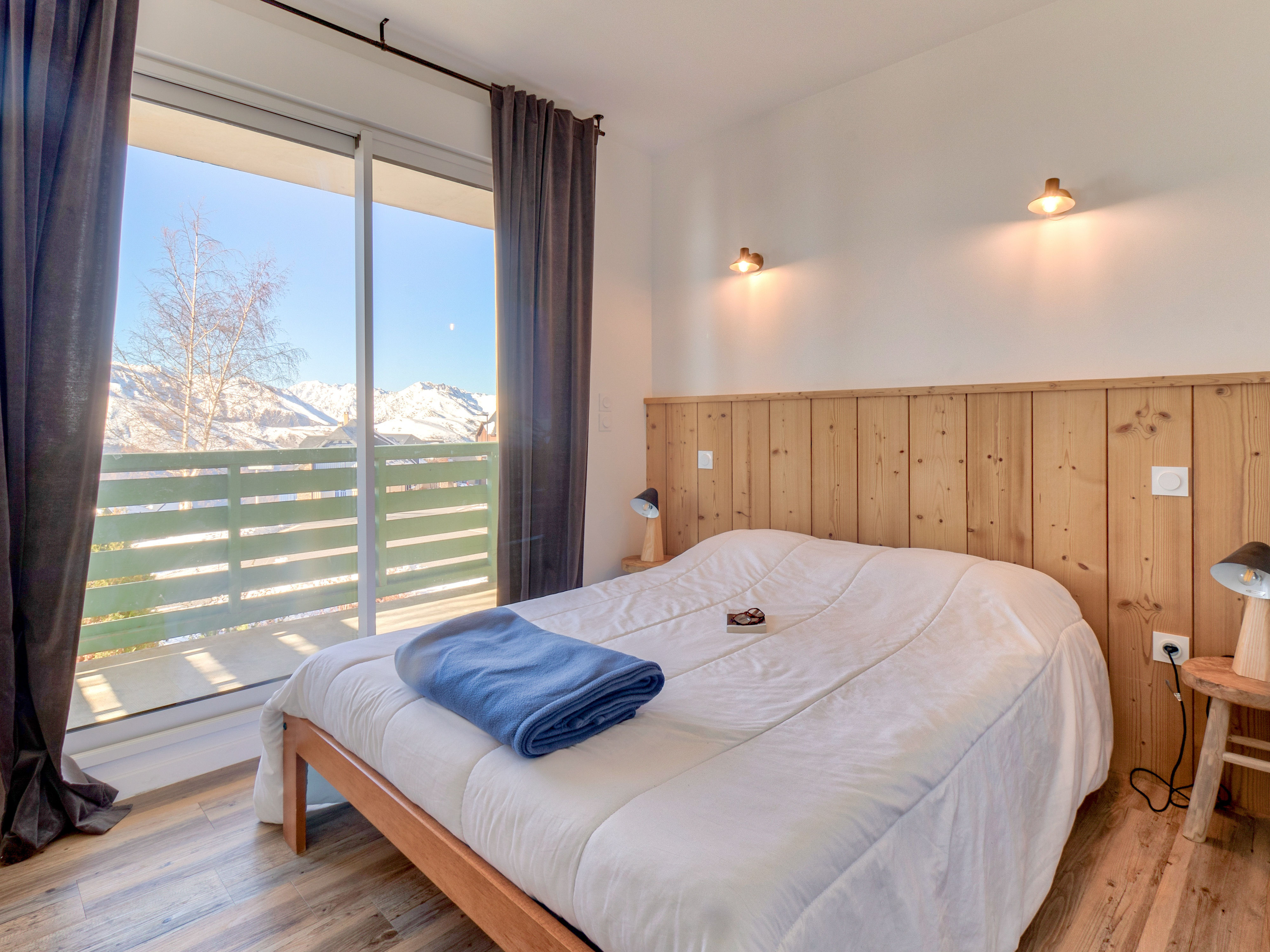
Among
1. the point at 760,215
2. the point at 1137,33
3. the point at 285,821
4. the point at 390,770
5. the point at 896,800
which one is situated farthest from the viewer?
the point at 760,215

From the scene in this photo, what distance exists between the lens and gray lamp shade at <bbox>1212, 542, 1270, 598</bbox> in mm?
1622

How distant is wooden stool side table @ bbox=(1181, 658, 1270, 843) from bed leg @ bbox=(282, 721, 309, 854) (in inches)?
91.9

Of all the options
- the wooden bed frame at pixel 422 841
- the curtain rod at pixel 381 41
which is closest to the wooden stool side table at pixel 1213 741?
the wooden bed frame at pixel 422 841

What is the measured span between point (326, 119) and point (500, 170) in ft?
2.15

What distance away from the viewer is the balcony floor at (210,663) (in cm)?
205

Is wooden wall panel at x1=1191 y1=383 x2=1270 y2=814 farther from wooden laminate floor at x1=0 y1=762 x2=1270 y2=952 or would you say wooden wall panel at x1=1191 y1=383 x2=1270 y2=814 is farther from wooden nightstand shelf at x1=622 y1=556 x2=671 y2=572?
wooden nightstand shelf at x1=622 y1=556 x2=671 y2=572

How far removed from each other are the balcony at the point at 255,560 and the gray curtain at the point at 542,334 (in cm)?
17

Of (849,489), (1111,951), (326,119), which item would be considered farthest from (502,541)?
(1111,951)

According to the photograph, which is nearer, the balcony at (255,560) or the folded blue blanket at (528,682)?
the folded blue blanket at (528,682)

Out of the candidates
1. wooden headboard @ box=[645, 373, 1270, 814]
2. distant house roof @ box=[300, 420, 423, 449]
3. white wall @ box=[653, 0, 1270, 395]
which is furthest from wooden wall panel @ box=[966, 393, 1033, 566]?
distant house roof @ box=[300, 420, 423, 449]

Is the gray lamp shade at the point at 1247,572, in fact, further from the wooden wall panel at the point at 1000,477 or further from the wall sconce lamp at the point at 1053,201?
the wall sconce lamp at the point at 1053,201

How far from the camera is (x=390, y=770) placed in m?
1.36

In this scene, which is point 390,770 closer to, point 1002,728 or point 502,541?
point 1002,728

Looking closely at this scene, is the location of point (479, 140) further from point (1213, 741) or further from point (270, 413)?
point (1213, 741)
